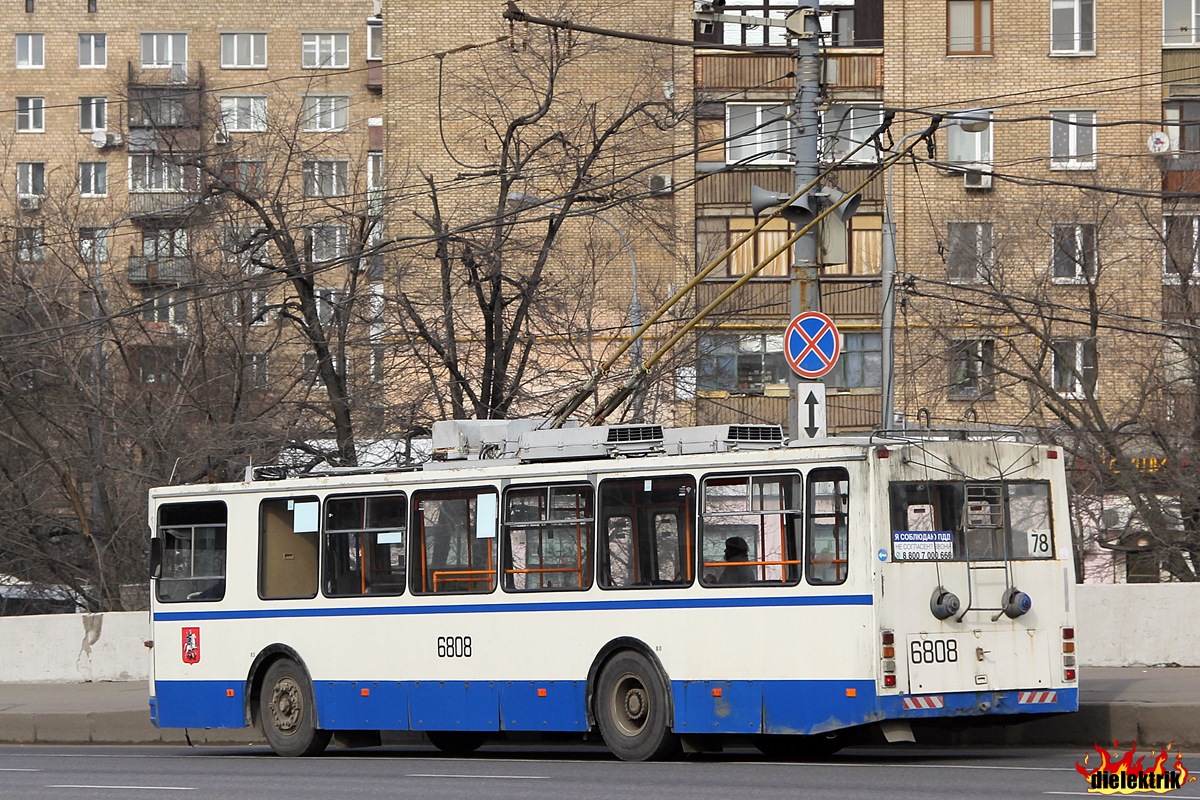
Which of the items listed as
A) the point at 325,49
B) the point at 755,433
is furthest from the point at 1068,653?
the point at 325,49

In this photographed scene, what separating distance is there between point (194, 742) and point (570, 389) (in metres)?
8.69

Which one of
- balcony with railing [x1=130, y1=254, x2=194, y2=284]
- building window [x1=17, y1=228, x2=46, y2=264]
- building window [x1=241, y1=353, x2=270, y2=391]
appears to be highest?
building window [x1=17, y1=228, x2=46, y2=264]

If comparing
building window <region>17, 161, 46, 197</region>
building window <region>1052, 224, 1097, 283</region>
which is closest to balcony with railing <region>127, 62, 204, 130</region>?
building window <region>17, 161, 46, 197</region>

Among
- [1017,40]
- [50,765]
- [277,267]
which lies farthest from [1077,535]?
[1017,40]

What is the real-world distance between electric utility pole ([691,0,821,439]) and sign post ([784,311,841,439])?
1.54ft

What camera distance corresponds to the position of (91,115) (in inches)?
2484

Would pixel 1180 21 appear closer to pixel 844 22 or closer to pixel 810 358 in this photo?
pixel 844 22

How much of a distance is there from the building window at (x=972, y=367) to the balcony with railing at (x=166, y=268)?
1329 centimetres

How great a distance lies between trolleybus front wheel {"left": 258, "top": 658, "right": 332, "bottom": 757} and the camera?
17703 millimetres

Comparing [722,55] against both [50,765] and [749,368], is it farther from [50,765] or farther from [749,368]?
[50,765]

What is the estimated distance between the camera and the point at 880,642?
538 inches

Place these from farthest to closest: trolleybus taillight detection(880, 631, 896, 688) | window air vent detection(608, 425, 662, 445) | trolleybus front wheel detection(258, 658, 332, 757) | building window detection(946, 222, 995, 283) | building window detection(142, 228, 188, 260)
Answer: building window detection(946, 222, 995, 283) → building window detection(142, 228, 188, 260) → trolleybus front wheel detection(258, 658, 332, 757) → window air vent detection(608, 425, 662, 445) → trolleybus taillight detection(880, 631, 896, 688)

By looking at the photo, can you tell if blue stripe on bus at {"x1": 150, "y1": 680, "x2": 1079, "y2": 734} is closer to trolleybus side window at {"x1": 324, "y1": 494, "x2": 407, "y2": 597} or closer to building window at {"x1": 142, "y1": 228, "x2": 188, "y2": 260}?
trolleybus side window at {"x1": 324, "y1": 494, "x2": 407, "y2": 597}

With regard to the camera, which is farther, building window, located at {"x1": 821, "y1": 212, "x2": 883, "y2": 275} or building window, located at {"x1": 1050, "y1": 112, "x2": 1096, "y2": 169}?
building window, located at {"x1": 1050, "y1": 112, "x2": 1096, "y2": 169}
